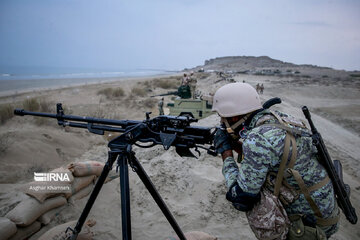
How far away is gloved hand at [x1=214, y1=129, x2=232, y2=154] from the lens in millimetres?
2316

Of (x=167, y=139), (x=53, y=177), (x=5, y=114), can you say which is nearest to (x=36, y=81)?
(x=5, y=114)

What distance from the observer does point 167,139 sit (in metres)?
2.53

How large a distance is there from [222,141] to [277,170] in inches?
23.0

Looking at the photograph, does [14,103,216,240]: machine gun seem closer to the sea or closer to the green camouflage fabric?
the green camouflage fabric

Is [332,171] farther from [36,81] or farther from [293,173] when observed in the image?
[36,81]

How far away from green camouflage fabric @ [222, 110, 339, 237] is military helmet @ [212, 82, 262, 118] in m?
0.11

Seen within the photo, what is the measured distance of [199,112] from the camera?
9125 mm

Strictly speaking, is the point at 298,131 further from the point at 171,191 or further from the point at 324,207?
the point at 171,191

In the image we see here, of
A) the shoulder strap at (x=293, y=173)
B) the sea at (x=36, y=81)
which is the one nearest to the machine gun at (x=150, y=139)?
the shoulder strap at (x=293, y=173)

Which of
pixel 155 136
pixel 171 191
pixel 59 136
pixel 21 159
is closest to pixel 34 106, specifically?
pixel 59 136

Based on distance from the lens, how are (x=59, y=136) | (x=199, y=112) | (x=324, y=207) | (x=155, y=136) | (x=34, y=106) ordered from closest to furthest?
(x=324, y=207), (x=155, y=136), (x=59, y=136), (x=199, y=112), (x=34, y=106)

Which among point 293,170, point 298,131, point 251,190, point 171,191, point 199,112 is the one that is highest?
point 298,131

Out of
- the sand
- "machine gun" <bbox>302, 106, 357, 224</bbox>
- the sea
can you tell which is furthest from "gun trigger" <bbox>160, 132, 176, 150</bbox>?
the sea

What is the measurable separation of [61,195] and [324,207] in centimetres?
377
